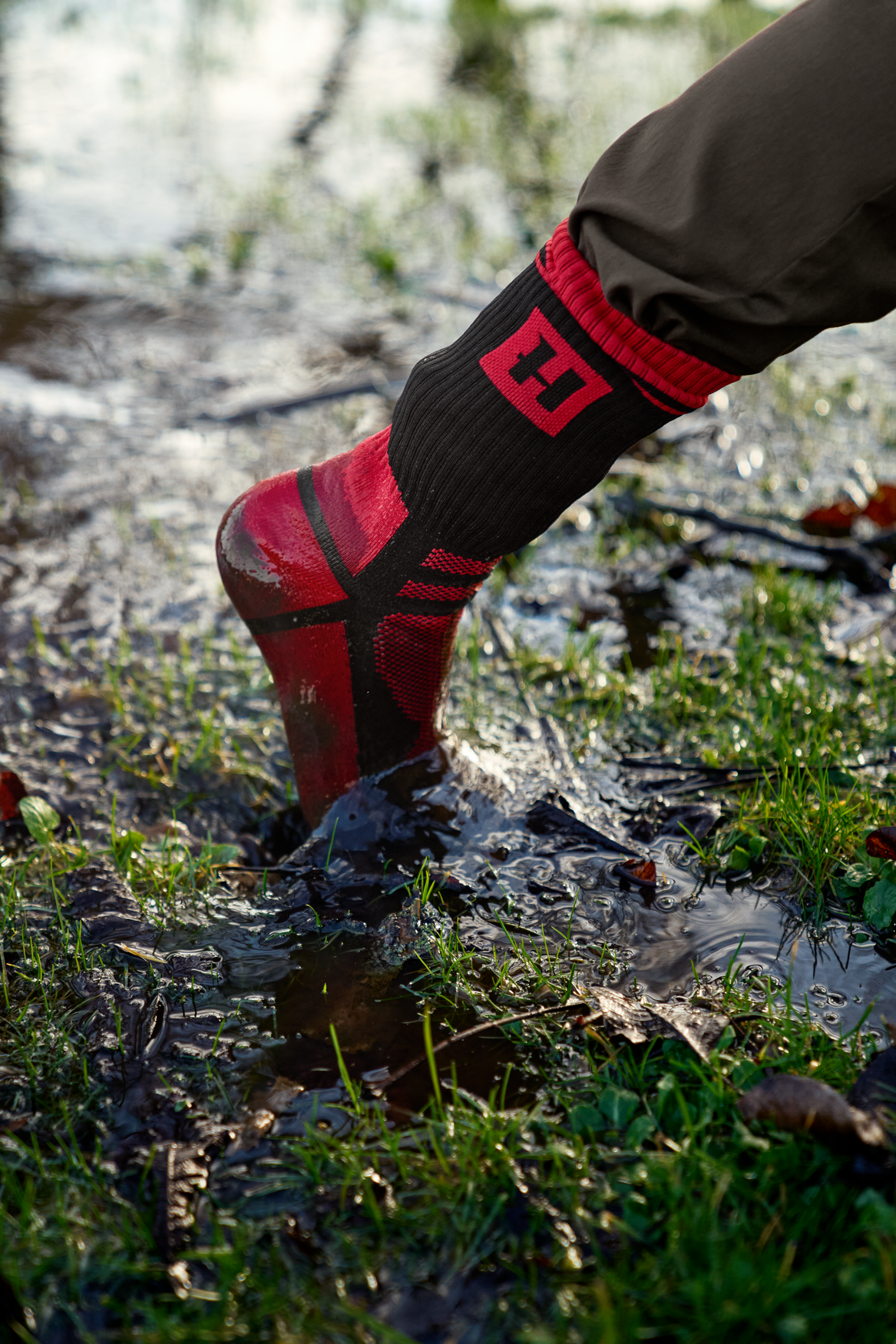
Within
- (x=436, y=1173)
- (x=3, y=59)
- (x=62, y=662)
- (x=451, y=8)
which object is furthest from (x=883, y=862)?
(x=451, y=8)

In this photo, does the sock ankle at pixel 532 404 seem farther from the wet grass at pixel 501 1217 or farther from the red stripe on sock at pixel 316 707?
the wet grass at pixel 501 1217

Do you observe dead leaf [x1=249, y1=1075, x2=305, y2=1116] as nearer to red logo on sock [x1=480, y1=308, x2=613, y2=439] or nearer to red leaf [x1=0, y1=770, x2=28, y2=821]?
red leaf [x1=0, y1=770, x2=28, y2=821]

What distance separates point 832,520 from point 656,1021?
2.03 metres

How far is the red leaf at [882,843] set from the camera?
161cm

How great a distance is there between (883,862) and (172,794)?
1.37 m

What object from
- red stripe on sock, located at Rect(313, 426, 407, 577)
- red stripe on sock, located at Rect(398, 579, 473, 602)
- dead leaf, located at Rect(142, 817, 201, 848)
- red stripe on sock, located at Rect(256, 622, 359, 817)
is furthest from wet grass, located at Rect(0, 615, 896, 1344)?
red stripe on sock, located at Rect(313, 426, 407, 577)

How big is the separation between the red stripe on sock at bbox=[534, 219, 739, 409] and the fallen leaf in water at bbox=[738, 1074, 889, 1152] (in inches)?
38.3

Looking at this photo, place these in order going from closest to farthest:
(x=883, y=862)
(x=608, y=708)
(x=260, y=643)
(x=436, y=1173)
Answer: (x=436, y=1173) < (x=883, y=862) < (x=260, y=643) < (x=608, y=708)

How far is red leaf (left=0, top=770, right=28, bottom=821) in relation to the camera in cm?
188

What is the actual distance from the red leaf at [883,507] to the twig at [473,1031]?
2122mm

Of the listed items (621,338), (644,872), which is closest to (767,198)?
(621,338)

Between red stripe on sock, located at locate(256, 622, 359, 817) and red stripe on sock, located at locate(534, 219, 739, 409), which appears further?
red stripe on sock, located at locate(256, 622, 359, 817)

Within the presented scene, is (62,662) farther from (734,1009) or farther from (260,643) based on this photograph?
(734,1009)

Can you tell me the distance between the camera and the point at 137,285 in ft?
14.8
